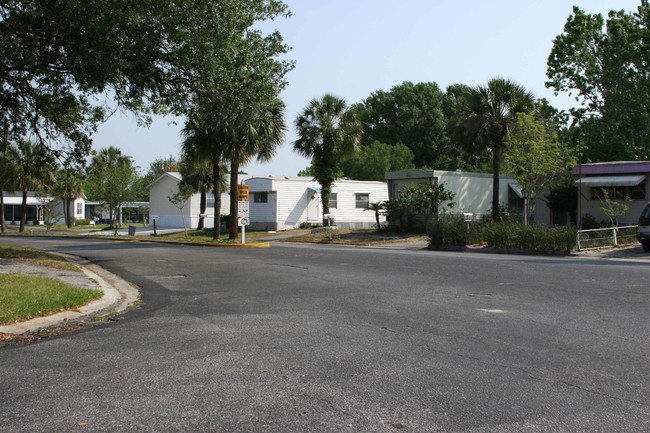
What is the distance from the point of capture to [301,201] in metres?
41.1

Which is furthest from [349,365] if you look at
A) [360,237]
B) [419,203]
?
[419,203]

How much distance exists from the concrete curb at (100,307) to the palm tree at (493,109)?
20950 mm

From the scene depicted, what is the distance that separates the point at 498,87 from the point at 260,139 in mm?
12541

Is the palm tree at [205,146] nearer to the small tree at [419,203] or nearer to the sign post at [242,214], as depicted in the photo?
the sign post at [242,214]

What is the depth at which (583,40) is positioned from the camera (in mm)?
44281

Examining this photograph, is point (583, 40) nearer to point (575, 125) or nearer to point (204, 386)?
point (575, 125)

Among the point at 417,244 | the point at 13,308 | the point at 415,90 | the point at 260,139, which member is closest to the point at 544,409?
the point at 13,308

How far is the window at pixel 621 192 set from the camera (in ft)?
88.0

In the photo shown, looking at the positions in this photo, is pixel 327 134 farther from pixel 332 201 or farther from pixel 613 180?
pixel 613 180

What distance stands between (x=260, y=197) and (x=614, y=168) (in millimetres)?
23012

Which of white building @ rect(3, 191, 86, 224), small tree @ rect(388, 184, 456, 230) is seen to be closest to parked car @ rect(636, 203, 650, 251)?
small tree @ rect(388, 184, 456, 230)

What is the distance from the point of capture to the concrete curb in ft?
25.3

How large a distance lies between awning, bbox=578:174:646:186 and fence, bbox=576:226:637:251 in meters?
3.32

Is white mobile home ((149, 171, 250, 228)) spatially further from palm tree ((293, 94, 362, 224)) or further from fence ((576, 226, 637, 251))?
fence ((576, 226, 637, 251))
